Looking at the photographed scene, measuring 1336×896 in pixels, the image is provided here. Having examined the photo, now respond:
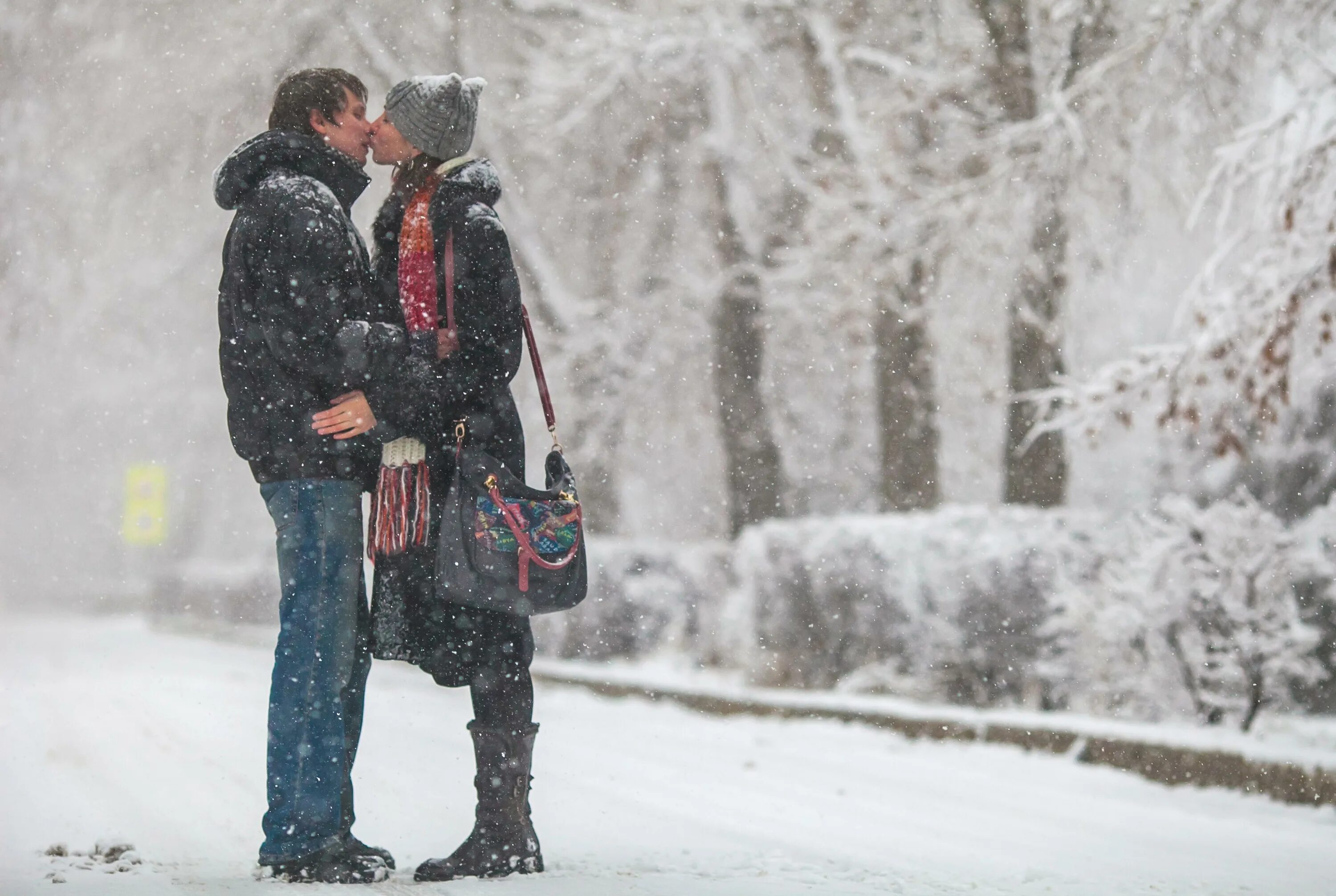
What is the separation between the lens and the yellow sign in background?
34.2m

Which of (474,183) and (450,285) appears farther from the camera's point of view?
(474,183)

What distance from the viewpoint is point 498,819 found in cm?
409

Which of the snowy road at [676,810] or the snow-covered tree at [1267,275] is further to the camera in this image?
the snow-covered tree at [1267,275]

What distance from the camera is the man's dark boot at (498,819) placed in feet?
13.3

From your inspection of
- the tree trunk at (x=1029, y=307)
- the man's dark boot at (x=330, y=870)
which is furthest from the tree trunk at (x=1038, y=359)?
the man's dark boot at (x=330, y=870)

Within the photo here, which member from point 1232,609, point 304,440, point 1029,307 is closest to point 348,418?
point 304,440

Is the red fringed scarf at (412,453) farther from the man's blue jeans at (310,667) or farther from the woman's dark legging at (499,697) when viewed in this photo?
the woman's dark legging at (499,697)

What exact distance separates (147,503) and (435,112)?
31912 millimetres

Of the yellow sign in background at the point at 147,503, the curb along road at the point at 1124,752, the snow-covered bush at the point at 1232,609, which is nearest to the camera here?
the curb along road at the point at 1124,752

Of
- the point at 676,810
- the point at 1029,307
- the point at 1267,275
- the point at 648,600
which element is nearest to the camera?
the point at 676,810

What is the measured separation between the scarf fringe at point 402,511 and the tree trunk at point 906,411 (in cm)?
970

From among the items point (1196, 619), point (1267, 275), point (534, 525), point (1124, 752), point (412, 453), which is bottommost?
point (1124, 752)

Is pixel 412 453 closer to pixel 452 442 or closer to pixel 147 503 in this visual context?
pixel 452 442

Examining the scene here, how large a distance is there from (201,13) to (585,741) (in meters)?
9.80
